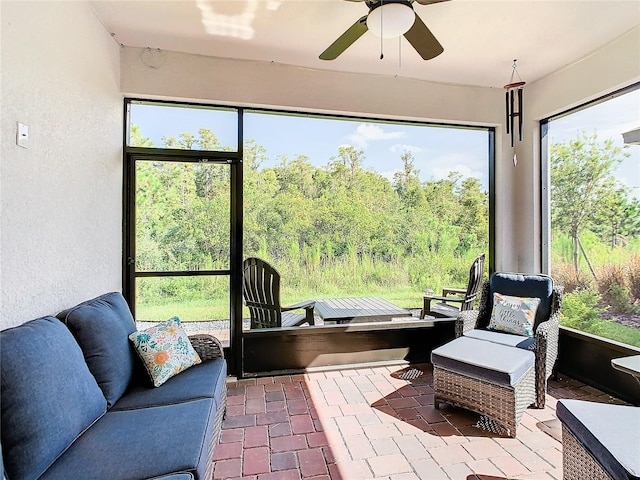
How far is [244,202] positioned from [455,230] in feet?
8.05

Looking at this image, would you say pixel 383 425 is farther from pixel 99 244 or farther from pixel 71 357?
pixel 99 244

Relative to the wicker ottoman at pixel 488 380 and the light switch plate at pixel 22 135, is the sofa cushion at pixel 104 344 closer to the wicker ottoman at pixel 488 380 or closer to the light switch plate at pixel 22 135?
the light switch plate at pixel 22 135

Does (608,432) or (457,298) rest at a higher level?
(457,298)

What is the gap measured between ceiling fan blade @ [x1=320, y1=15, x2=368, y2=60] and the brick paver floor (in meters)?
2.76

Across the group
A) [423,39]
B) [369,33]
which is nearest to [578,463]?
[423,39]

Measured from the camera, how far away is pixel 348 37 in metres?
2.34

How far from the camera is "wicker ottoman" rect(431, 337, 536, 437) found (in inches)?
93.7

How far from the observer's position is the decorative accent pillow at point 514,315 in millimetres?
3084

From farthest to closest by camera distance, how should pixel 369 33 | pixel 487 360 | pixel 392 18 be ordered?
pixel 369 33, pixel 487 360, pixel 392 18

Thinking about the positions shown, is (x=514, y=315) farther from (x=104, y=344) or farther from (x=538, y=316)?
(x=104, y=344)

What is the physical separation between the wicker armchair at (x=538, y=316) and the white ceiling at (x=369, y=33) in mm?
2112

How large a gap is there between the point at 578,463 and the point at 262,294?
2647mm

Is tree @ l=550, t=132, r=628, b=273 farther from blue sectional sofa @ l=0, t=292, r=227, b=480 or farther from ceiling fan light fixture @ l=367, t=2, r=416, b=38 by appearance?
blue sectional sofa @ l=0, t=292, r=227, b=480

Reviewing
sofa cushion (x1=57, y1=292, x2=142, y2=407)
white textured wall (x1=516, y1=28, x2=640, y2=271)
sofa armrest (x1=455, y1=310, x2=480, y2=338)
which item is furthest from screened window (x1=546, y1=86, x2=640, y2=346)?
sofa cushion (x1=57, y1=292, x2=142, y2=407)
